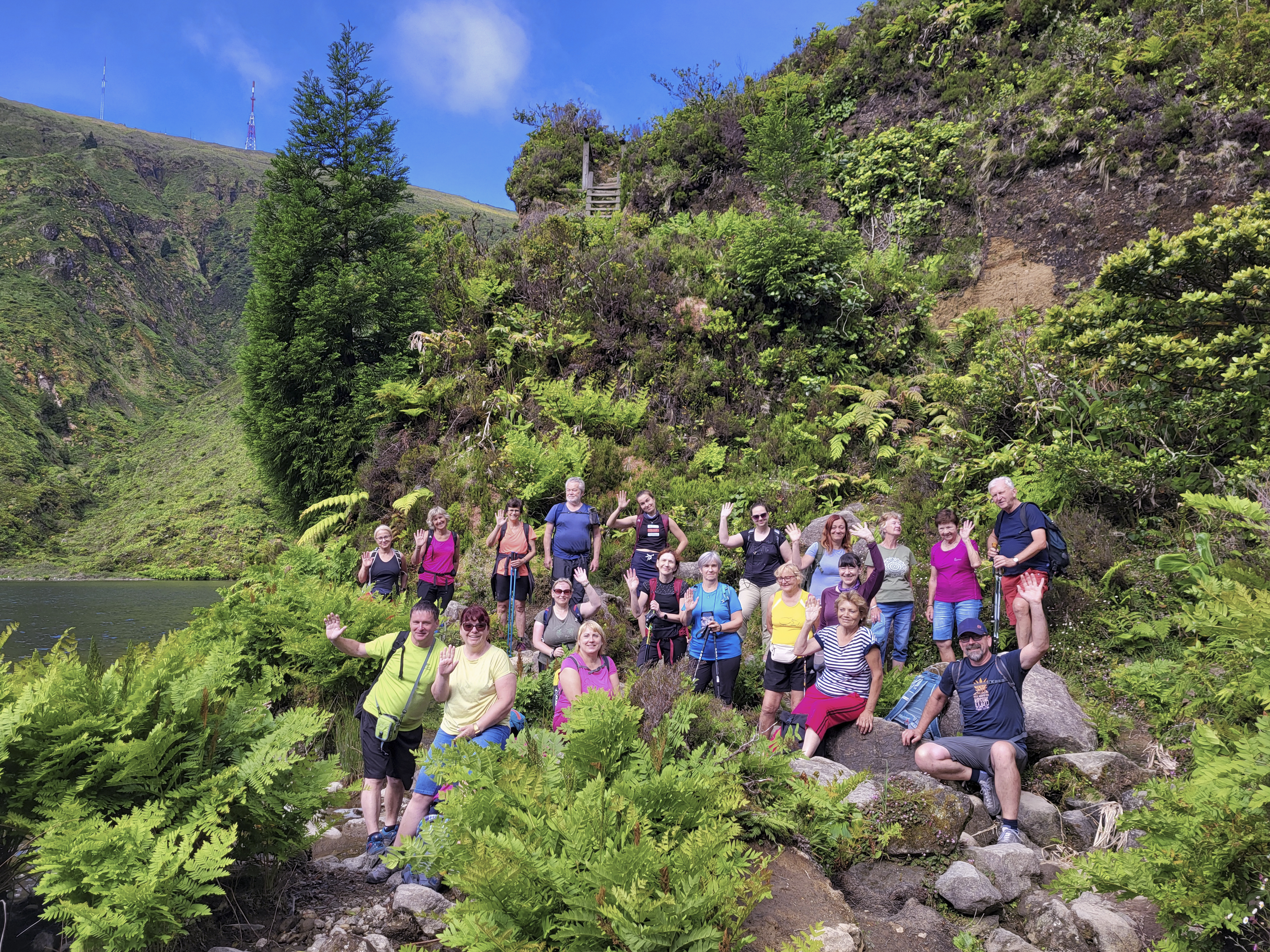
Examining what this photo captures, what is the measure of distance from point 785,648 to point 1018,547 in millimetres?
2455

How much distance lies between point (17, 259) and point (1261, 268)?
328 feet

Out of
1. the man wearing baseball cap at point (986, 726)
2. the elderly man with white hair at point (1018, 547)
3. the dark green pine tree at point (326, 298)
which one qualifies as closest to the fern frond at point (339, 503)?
the dark green pine tree at point (326, 298)

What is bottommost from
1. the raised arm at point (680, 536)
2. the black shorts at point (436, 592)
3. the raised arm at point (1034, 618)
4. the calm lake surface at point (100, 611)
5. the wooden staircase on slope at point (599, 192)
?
the calm lake surface at point (100, 611)

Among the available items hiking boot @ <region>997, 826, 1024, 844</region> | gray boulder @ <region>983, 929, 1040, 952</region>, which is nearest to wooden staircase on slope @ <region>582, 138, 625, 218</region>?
hiking boot @ <region>997, 826, 1024, 844</region>

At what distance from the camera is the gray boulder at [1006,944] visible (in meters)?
3.08

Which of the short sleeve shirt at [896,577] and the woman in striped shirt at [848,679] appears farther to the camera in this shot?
the short sleeve shirt at [896,577]

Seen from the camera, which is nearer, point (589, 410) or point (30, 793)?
point (30, 793)

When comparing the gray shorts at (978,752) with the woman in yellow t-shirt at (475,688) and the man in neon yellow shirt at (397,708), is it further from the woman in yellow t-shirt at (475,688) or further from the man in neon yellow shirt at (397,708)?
the man in neon yellow shirt at (397,708)

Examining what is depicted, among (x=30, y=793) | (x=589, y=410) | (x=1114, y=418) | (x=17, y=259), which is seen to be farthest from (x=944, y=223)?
(x=17, y=259)

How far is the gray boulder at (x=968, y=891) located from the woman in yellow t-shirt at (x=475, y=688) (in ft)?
9.06

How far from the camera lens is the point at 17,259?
7031cm

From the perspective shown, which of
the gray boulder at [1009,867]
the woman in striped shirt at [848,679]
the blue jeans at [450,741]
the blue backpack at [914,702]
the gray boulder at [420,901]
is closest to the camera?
the gray boulder at [420,901]

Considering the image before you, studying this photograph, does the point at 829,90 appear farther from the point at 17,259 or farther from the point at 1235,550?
the point at 17,259

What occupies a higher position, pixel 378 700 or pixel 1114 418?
pixel 1114 418
